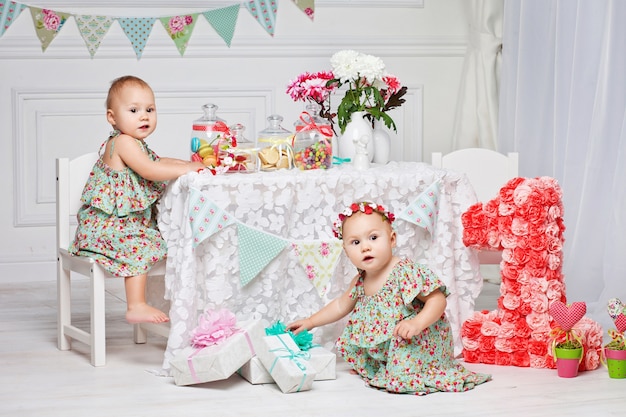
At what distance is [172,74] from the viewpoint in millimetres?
4758

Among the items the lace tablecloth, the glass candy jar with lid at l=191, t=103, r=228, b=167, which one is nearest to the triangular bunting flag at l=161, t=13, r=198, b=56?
the glass candy jar with lid at l=191, t=103, r=228, b=167

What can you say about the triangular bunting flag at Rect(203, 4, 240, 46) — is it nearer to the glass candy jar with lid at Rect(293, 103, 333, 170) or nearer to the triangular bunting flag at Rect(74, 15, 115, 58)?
the triangular bunting flag at Rect(74, 15, 115, 58)

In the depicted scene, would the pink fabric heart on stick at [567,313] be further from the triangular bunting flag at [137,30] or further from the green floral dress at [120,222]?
the triangular bunting flag at [137,30]

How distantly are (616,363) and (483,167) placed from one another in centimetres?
95

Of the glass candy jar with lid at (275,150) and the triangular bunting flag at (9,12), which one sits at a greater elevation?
the triangular bunting flag at (9,12)

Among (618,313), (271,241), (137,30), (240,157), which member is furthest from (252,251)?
(137,30)

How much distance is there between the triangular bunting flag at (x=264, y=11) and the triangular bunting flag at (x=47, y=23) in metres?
0.78

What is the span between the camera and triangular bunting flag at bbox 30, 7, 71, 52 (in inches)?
156

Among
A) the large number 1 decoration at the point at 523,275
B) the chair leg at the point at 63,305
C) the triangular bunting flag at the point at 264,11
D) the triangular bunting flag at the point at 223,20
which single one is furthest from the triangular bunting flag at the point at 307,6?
the chair leg at the point at 63,305

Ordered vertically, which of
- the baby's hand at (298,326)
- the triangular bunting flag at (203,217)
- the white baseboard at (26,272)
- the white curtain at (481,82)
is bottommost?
the white baseboard at (26,272)

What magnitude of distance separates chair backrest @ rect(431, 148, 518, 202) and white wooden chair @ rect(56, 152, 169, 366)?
113cm

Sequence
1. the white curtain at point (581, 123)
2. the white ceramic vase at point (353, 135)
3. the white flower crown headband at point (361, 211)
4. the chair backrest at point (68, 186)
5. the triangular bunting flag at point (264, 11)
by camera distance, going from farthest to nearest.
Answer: the triangular bunting flag at point (264, 11) < the white curtain at point (581, 123) < the white ceramic vase at point (353, 135) < the chair backrest at point (68, 186) < the white flower crown headband at point (361, 211)

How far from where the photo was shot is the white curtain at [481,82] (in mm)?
4805

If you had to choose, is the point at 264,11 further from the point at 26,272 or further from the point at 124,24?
the point at 26,272
